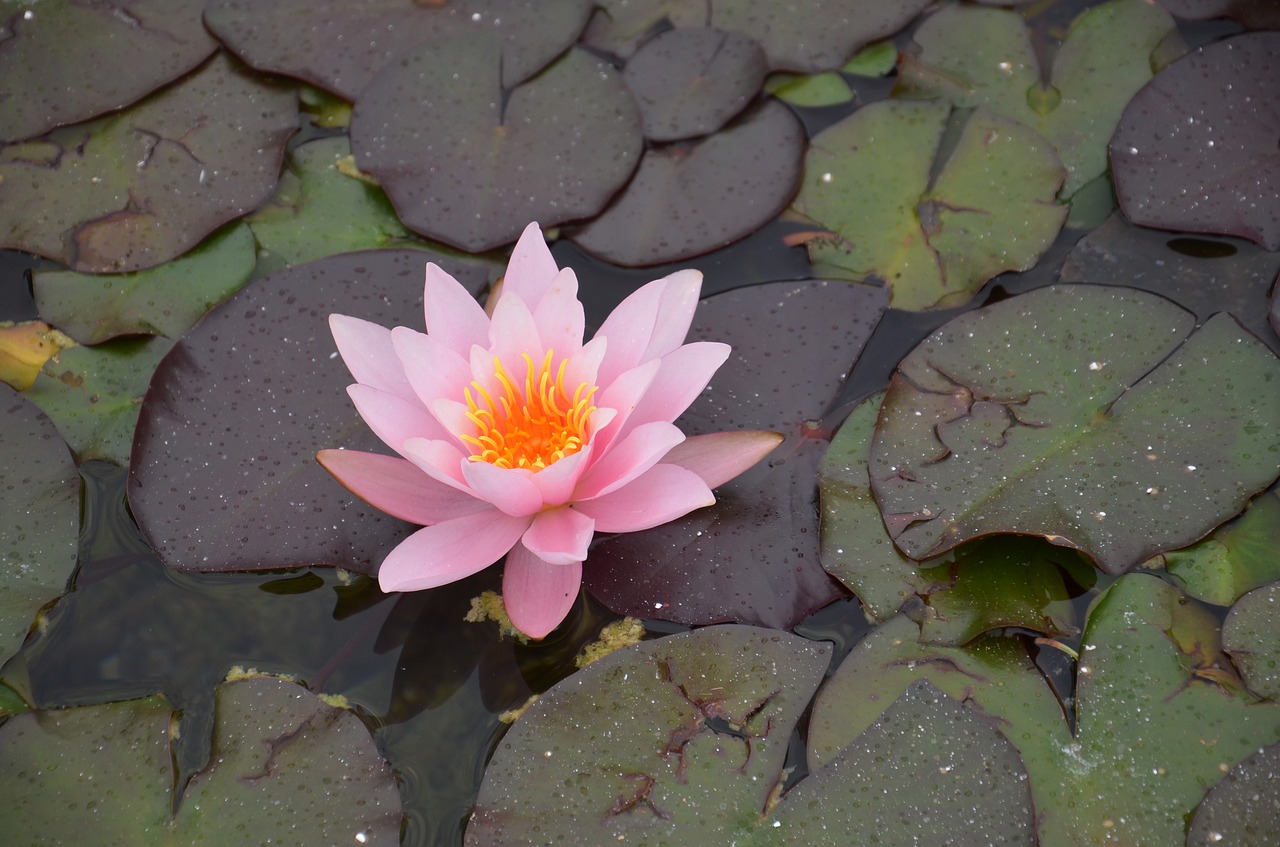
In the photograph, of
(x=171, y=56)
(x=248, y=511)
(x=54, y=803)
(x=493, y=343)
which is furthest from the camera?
(x=171, y=56)

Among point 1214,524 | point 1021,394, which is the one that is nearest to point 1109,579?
point 1214,524

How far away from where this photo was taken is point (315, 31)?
10.4ft

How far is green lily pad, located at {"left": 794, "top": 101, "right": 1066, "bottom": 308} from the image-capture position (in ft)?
9.21

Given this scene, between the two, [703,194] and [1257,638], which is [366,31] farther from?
[1257,638]

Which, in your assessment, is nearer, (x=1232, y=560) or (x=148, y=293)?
(x=1232, y=560)

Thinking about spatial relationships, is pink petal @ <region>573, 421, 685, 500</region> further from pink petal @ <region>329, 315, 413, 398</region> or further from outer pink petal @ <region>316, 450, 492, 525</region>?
pink petal @ <region>329, 315, 413, 398</region>

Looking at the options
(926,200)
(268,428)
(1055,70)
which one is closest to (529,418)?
(268,428)

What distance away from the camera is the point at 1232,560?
2.34m

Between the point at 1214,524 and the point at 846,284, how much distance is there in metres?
1.17

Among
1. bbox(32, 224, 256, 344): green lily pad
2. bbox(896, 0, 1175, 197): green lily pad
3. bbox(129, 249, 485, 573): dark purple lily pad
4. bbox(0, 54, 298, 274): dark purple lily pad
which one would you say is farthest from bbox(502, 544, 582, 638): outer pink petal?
bbox(896, 0, 1175, 197): green lily pad

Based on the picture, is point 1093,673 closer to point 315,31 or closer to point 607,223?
point 607,223

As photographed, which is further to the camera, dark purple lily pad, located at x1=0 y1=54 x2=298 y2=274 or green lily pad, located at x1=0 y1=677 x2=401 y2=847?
dark purple lily pad, located at x1=0 y1=54 x2=298 y2=274

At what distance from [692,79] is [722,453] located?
5.02 ft

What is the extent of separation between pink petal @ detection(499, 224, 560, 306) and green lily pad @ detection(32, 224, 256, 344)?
1.06m
